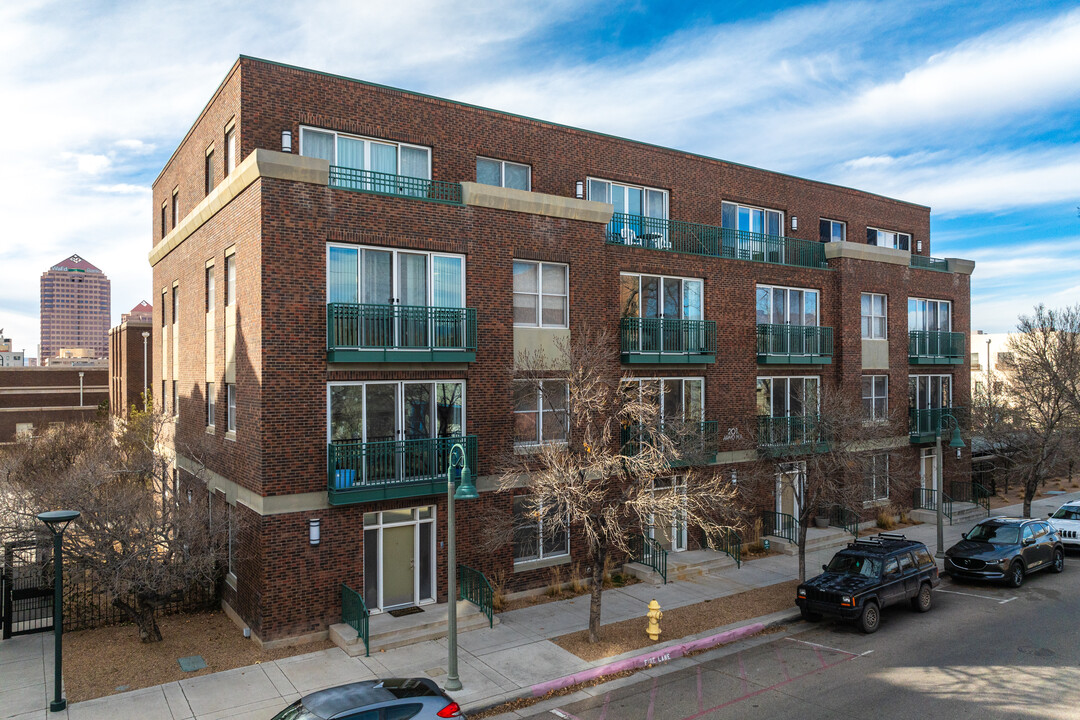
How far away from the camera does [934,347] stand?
30.0m

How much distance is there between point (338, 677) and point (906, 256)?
2663 cm

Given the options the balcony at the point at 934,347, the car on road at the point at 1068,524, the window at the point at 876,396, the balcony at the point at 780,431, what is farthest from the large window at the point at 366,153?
the car on road at the point at 1068,524

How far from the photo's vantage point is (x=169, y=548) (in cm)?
1495

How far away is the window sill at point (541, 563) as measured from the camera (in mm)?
18188

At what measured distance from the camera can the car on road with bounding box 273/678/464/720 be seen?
Result: 9.10m

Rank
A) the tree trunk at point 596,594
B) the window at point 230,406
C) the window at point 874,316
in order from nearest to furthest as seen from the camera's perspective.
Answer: the tree trunk at point 596,594 → the window at point 230,406 → the window at point 874,316

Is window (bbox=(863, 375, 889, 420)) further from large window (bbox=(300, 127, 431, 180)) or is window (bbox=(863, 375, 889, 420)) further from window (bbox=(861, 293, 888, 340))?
large window (bbox=(300, 127, 431, 180))

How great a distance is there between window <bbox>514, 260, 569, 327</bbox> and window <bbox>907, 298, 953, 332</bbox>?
18.1 meters

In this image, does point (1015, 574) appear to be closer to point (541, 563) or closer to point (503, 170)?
point (541, 563)

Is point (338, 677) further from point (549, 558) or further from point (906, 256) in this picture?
point (906, 256)

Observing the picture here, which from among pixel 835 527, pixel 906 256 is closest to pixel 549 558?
pixel 835 527

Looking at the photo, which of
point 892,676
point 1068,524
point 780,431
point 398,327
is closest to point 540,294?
point 398,327

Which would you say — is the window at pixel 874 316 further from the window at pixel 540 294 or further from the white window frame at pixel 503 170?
the white window frame at pixel 503 170

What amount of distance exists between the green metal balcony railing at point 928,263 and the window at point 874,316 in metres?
2.88
